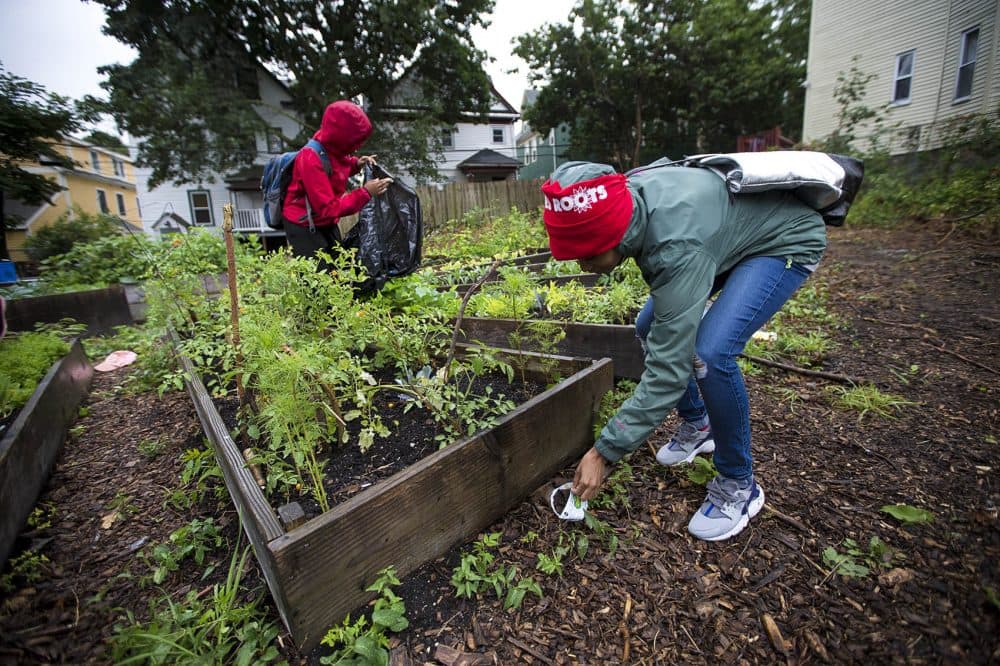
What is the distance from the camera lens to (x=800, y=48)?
25.1 metres

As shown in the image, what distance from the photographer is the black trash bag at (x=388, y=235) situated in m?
3.33

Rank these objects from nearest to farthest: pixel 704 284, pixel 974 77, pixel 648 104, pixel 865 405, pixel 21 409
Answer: pixel 704 284, pixel 21 409, pixel 865 405, pixel 974 77, pixel 648 104

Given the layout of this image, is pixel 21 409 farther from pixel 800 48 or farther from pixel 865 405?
pixel 800 48

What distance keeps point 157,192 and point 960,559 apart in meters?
25.7

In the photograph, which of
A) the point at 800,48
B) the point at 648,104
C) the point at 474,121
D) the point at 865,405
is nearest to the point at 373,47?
the point at 474,121

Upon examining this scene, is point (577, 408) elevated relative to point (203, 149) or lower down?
lower down

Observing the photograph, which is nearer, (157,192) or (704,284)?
(704,284)

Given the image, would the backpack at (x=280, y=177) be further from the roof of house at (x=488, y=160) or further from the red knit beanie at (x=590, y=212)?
the roof of house at (x=488, y=160)

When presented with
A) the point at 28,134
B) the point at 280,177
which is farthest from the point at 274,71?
the point at 280,177

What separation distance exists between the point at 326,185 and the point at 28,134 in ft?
12.0

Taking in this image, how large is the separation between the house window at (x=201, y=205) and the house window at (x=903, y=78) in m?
26.4

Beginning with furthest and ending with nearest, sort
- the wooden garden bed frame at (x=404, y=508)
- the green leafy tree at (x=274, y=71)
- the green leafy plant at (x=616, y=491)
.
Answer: the green leafy tree at (x=274, y=71)
the green leafy plant at (x=616, y=491)
the wooden garden bed frame at (x=404, y=508)

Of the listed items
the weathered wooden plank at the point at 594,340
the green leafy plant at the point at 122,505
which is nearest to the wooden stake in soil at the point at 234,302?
the green leafy plant at the point at 122,505

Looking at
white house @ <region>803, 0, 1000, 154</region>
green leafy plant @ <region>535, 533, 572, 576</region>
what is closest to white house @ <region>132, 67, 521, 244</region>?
white house @ <region>803, 0, 1000, 154</region>
